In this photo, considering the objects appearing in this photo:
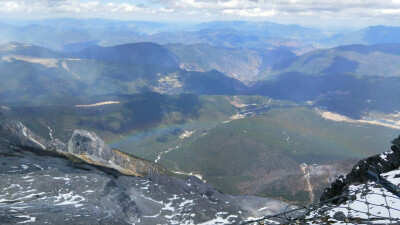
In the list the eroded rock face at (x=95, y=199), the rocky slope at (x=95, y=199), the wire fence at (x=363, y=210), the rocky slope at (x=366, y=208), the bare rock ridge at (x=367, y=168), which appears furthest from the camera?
the rocky slope at (x=95, y=199)

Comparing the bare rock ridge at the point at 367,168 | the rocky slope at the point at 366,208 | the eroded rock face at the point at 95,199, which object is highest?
the rocky slope at the point at 366,208

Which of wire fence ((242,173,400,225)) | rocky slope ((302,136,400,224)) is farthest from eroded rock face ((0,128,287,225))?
rocky slope ((302,136,400,224))

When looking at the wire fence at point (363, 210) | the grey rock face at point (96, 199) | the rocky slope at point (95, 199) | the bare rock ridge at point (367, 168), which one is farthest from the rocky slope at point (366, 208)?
the grey rock face at point (96, 199)

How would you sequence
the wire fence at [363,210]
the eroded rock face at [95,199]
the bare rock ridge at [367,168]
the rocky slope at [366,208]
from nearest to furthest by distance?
the wire fence at [363,210]
the rocky slope at [366,208]
the bare rock ridge at [367,168]
the eroded rock face at [95,199]

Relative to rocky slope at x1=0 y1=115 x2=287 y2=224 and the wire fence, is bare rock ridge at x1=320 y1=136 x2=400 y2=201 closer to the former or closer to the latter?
the wire fence

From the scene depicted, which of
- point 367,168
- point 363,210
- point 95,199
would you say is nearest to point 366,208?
point 363,210

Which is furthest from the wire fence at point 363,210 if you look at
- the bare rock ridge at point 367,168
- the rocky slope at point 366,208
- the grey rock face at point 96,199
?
the grey rock face at point 96,199

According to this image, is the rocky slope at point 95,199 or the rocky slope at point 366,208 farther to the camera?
the rocky slope at point 95,199

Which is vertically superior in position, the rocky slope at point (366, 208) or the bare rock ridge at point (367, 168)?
the rocky slope at point (366, 208)

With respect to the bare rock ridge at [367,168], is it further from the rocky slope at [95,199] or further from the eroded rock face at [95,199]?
the rocky slope at [95,199]
